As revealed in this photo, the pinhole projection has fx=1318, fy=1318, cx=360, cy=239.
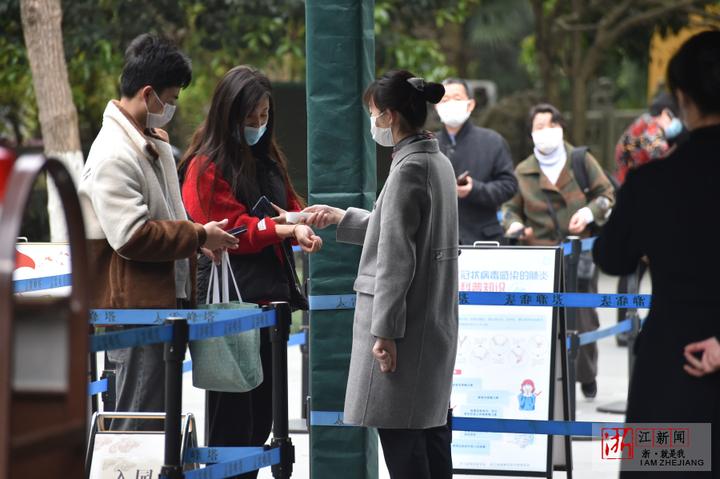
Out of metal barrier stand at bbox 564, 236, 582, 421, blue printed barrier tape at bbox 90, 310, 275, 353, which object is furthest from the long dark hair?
metal barrier stand at bbox 564, 236, 582, 421

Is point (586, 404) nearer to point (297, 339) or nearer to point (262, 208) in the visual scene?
point (297, 339)

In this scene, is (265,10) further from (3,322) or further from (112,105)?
(3,322)

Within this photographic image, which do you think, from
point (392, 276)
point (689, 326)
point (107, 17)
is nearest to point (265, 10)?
point (107, 17)

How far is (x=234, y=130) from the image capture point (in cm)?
548

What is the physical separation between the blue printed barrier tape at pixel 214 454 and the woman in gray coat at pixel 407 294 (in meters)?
0.64

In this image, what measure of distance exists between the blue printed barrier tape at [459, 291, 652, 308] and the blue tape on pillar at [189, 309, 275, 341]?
1.28 meters

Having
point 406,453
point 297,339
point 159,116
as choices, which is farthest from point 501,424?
point 297,339

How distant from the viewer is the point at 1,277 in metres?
3.00

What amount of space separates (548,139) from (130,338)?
517 cm

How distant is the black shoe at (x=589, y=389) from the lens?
30.8ft

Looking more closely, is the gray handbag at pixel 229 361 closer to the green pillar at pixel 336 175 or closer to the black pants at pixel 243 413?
the black pants at pixel 243 413

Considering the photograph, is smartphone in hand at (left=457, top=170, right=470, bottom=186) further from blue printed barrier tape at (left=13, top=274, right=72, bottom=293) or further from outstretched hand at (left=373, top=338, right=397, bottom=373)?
outstretched hand at (left=373, top=338, right=397, bottom=373)

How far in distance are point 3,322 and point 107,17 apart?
12247mm

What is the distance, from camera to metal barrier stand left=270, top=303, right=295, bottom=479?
5234 mm
